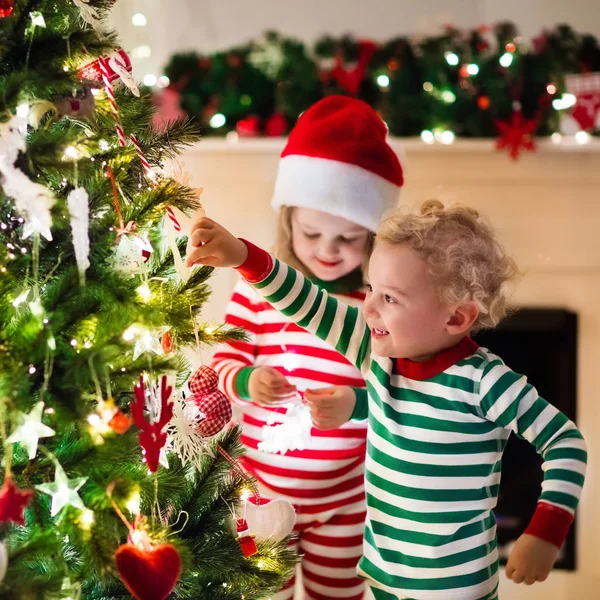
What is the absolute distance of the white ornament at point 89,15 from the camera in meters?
0.85

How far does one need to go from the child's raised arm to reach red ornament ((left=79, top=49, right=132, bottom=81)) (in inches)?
9.4

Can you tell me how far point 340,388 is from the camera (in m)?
1.17

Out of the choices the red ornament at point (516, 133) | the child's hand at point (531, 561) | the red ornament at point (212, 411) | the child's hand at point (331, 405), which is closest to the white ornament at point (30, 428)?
the red ornament at point (212, 411)

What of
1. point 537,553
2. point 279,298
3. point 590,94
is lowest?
point 537,553

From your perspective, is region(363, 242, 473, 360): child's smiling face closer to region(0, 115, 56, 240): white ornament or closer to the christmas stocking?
region(0, 115, 56, 240): white ornament

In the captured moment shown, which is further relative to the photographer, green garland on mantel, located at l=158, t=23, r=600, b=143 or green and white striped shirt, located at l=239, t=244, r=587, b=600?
green garland on mantel, located at l=158, t=23, r=600, b=143

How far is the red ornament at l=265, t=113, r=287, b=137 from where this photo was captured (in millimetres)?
2156

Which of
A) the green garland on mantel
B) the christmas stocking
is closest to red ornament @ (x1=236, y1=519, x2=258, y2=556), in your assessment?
the green garland on mantel

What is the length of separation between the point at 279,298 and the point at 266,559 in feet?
1.31

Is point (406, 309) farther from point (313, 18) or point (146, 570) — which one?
point (313, 18)

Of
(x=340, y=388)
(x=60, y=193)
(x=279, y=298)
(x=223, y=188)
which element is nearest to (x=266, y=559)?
(x=340, y=388)

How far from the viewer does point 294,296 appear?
1.15m

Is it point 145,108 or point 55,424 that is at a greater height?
point 145,108

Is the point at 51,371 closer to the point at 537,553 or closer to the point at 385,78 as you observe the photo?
the point at 537,553
